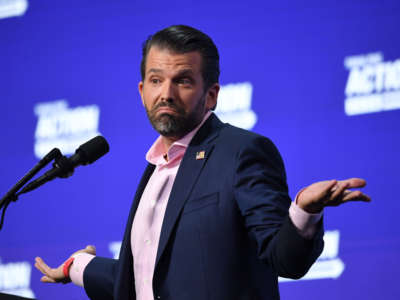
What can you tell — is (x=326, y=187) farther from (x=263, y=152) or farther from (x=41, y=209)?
(x=41, y=209)

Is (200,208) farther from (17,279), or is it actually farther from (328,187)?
(17,279)

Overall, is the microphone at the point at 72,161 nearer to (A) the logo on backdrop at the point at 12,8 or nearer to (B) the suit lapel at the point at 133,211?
(B) the suit lapel at the point at 133,211

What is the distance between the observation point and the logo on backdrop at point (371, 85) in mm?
2727

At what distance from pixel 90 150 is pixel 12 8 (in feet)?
8.03

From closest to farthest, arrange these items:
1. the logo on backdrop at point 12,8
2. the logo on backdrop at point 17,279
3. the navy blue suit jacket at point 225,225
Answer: the navy blue suit jacket at point 225,225 < the logo on backdrop at point 17,279 < the logo on backdrop at point 12,8

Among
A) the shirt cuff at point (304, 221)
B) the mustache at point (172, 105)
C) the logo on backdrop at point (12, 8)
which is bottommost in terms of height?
the shirt cuff at point (304, 221)

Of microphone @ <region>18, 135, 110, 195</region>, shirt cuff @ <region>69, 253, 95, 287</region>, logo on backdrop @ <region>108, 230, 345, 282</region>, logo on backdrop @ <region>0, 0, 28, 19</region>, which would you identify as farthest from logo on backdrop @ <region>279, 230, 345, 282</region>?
logo on backdrop @ <region>0, 0, 28, 19</region>

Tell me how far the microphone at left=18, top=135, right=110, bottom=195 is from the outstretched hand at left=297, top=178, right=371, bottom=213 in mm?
706

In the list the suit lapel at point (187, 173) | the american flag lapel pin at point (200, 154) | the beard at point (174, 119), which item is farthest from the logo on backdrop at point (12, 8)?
the american flag lapel pin at point (200, 154)

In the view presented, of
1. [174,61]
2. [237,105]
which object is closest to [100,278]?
[174,61]

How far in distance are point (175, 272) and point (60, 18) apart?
2552mm

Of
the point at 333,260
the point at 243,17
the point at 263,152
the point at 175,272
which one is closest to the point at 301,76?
the point at 243,17

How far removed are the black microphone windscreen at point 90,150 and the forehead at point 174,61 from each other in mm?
343

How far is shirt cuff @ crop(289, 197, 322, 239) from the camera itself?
1.41 metres
